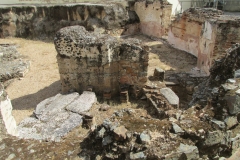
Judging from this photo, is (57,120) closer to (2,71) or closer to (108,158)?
(108,158)

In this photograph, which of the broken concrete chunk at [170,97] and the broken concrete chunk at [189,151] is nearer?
the broken concrete chunk at [189,151]

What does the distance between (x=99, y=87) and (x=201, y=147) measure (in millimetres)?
3967

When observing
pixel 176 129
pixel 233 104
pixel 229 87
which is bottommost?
pixel 176 129

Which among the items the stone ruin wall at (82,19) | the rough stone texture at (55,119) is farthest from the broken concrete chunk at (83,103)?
the stone ruin wall at (82,19)

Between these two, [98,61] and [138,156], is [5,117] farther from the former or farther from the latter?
[98,61]

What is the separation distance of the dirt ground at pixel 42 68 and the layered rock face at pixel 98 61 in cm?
140

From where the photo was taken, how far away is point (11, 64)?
9648mm

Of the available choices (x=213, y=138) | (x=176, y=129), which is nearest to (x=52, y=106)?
(x=176, y=129)

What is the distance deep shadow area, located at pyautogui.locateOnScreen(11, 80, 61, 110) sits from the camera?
6.80m

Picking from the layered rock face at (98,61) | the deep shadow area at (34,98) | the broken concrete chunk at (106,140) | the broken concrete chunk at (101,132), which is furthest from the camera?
the deep shadow area at (34,98)

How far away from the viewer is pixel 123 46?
624 centimetres

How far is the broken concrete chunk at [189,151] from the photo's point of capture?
2.79m

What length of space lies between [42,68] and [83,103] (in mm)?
4758

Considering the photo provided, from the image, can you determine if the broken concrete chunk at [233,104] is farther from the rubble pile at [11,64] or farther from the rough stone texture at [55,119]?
the rubble pile at [11,64]
